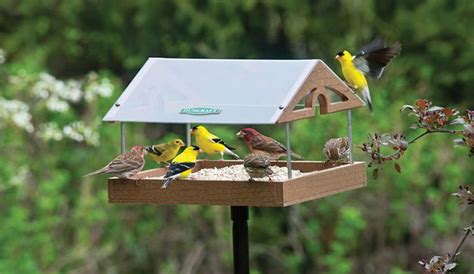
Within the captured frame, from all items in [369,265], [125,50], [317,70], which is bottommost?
[369,265]

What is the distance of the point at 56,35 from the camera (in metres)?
10.9

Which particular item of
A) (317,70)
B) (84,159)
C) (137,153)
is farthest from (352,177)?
(84,159)

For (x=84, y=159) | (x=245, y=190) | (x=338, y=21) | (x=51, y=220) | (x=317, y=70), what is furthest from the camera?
(x=338, y=21)

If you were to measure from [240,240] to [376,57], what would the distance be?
1.29m

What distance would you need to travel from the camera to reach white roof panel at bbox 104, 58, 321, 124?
4320 millimetres

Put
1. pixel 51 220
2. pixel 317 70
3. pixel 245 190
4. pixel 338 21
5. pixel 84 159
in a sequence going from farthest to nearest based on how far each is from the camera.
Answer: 1. pixel 338 21
2. pixel 84 159
3. pixel 51 220
4. pixel 317 70
5. pixel 245 190

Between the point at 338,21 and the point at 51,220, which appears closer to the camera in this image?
the point at 51,220

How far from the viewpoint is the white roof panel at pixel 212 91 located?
432cm

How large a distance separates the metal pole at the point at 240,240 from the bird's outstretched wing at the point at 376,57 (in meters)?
1.15

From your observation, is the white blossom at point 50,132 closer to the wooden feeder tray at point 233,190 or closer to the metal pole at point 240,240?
the wooden feeder tray at point 233,190

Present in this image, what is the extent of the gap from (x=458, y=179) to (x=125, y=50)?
3761mm

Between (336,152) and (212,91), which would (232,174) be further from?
(336,152)

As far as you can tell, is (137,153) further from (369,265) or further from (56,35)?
(56,35)

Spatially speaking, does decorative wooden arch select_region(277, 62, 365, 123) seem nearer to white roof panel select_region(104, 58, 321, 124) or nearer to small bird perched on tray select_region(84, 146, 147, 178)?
A: white roof panel select_region(104, 58, 321, 124)
